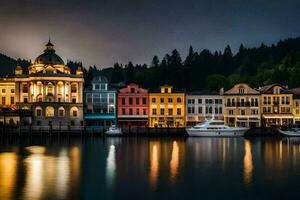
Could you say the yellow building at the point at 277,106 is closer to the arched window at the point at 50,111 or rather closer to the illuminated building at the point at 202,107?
the illuminated building at the point at 202,107

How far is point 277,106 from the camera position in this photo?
4545 inches

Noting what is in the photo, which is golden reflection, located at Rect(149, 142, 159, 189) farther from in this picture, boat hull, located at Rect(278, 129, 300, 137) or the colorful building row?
the colorful building row

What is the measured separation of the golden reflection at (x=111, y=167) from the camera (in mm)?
45562

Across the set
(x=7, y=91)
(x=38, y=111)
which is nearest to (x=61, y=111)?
(x=38, y=111)

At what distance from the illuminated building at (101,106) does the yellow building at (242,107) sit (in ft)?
84.2

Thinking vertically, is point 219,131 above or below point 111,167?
above

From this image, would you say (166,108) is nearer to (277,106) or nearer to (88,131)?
(88,131)

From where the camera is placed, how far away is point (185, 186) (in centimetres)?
4288

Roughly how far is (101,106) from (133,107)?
725 centimetres

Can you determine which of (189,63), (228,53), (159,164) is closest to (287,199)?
(159,164)

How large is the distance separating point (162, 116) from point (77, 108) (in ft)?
62.3

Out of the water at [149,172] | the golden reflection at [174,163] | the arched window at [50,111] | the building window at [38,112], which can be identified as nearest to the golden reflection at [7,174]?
the water at [149,172]

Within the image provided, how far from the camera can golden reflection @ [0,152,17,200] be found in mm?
40066

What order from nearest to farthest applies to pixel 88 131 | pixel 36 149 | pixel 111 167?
pixel 111 167
pixel 36 149
pixel 88 131
